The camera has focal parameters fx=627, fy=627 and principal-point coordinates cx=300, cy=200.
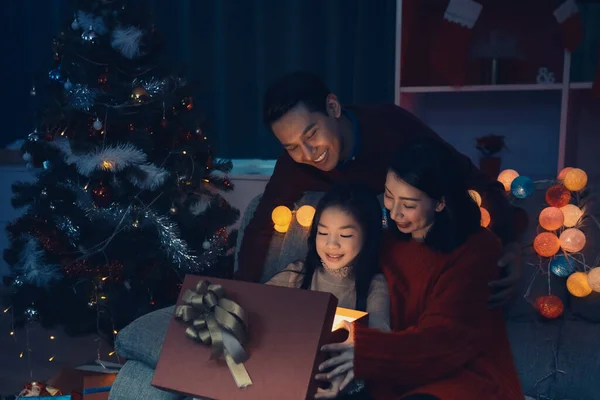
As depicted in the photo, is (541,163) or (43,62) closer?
(541,163)

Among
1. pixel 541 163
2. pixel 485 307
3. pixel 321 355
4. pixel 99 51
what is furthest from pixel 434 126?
pixel 321 355

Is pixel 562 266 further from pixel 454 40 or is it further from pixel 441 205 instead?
pixel 454 40

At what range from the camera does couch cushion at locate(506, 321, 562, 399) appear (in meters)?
1.56

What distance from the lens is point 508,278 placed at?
4.67 ft

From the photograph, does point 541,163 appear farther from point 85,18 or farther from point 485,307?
point 85,18

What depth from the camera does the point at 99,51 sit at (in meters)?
2.40

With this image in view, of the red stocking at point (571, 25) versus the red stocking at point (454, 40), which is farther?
the red stocking at point (454, 40)

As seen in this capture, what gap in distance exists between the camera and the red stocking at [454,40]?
2.49 metres

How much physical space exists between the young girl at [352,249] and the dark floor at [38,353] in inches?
58.7

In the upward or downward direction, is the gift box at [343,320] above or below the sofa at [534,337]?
above

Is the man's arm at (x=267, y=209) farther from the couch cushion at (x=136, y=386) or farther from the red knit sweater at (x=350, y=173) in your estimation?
the couch cushion at (x=136, y=386)

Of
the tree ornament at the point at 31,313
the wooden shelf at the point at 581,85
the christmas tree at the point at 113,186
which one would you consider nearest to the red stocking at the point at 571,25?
the wooden shelf at the point at 581,85

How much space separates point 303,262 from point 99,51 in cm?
135

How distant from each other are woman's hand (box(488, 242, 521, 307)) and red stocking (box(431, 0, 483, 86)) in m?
1.19
